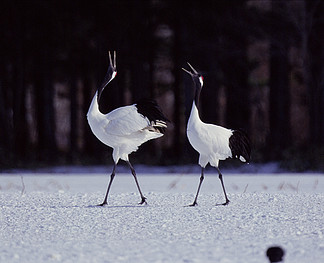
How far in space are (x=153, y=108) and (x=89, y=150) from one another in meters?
17.4

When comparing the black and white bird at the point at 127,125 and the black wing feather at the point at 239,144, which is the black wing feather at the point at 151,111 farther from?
the black wing feather at the point at 239,144

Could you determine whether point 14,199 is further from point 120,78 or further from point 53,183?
point 120,78

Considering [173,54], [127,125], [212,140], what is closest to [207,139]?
[212,140]

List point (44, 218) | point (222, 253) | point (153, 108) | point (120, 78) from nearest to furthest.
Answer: point (222, 253), point (44, 218), point (153, 108), point (120, 78)

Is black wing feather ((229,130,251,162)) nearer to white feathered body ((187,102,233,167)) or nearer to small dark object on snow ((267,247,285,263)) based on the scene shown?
white feathered body ((187,102,233,167))

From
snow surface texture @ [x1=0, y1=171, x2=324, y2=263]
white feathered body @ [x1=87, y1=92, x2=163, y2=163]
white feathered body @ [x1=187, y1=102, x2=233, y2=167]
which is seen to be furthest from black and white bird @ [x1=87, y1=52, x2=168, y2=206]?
snow surface texture @ [x1=0, y1=171, x2=324, y2=263]

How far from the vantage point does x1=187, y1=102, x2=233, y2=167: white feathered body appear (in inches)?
391

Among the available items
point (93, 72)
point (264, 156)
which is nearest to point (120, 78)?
point (93, 72)

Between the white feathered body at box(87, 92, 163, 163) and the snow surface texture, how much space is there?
979 millimetres

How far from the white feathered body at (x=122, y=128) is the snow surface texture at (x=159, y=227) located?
3.21ft

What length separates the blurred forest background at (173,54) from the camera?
22.4 meters

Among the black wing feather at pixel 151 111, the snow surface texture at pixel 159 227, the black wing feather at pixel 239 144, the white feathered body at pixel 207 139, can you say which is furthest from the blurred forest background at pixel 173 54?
the black wing feather at pixel 151 111

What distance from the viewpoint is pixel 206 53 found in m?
23.1

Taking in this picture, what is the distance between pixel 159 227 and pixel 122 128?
236 centimetres
